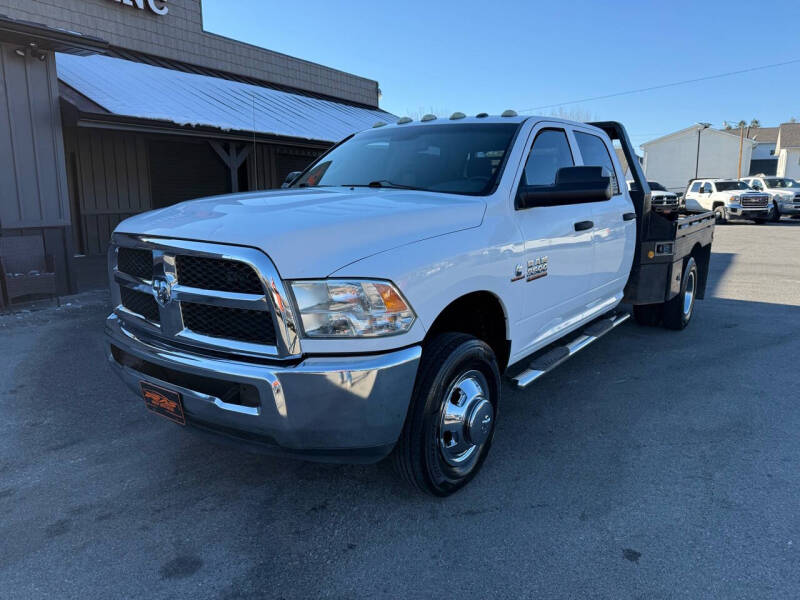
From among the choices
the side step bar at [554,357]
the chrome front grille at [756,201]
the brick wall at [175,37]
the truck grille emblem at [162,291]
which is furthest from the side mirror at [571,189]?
the chrome front grille at [756,201]

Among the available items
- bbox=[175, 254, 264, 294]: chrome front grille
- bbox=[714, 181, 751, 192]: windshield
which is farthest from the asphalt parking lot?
bbox=[714, 181, 751, 192]: windshield

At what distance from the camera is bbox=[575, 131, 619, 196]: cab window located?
4.45 meters

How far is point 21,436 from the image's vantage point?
3791 mm

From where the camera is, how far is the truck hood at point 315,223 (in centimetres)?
235

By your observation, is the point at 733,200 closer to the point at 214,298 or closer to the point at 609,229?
the point at 609,229

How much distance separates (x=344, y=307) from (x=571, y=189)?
1.64 m

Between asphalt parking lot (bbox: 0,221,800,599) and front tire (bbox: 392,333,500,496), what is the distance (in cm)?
20

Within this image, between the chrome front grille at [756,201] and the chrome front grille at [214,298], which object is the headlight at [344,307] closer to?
the chrome front grille at [214,298]

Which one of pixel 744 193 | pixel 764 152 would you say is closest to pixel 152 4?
pixel 744 193

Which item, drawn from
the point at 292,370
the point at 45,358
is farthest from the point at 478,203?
the point at 45,358

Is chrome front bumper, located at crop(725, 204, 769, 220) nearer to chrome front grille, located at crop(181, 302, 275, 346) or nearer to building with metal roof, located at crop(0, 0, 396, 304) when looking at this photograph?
building with metal roof, located at crop(0, 0, 396, 304)

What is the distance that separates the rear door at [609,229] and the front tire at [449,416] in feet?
5.66

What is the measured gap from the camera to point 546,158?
12.7 ft

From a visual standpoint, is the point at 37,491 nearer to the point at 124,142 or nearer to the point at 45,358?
the point at 45,358
